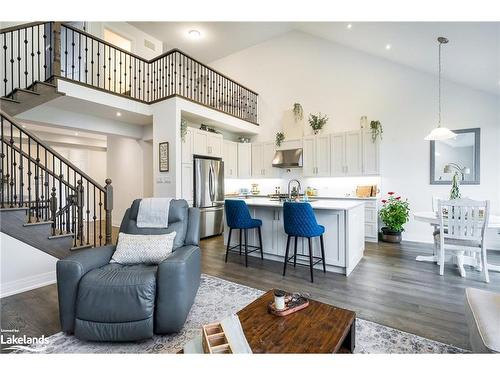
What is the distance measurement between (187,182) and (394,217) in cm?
423

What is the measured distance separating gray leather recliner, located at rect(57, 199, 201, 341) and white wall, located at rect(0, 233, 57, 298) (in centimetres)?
146

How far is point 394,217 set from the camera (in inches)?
195

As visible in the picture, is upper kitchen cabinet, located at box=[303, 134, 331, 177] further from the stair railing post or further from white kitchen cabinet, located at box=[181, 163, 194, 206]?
the stair railing post

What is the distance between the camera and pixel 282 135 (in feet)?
21.6

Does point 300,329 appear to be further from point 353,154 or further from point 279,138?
point 279,138

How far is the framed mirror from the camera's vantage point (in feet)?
14.9

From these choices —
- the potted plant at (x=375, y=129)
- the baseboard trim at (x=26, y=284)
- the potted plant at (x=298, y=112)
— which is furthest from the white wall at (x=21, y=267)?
the potted plant at (x=375, y=129)

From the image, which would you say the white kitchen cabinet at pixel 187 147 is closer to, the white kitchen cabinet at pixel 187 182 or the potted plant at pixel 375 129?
the white kitchen cabinet at pixel 187 182

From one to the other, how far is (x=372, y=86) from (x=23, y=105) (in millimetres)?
6606

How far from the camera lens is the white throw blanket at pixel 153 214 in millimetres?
2602

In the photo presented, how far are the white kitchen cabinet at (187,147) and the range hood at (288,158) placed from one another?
2.28m

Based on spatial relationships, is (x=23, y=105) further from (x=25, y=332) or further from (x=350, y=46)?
(x=350, y=46)
